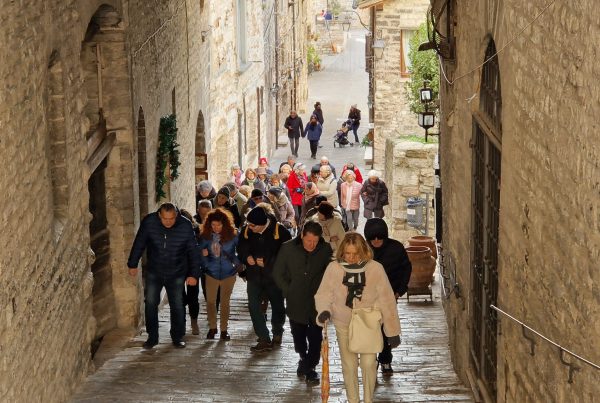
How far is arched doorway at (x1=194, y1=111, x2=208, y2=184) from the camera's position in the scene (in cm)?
1962

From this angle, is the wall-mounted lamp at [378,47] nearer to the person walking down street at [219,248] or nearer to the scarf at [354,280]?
the person walking down street at [219,248]

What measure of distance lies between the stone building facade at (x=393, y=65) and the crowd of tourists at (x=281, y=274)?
14202mm

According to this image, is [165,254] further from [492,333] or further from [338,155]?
[338,155]

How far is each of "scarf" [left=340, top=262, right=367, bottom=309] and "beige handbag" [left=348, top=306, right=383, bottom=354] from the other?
10 cm

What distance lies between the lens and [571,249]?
5.95 m

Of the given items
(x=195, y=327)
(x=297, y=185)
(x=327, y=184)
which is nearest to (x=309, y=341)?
(x=195, y=327)

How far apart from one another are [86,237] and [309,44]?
45.1 m

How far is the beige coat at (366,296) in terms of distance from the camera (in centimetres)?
896

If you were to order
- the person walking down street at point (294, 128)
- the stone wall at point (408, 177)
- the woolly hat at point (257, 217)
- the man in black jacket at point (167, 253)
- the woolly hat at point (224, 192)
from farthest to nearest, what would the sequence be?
the person walking down street at point (294, 128), the stone wall at point (408, 177), the woolly hat at point (224, 192), the man in black jacket at point (167, 253), the woolly hat at point (257, 217)

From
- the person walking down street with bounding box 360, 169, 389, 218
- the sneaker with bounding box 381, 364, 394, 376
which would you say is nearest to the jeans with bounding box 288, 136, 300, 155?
the person walking down street with bounding box 360, 169, 389, 218

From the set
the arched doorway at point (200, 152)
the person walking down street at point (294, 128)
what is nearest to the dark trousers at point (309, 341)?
the arched doorway at point (200, 152)

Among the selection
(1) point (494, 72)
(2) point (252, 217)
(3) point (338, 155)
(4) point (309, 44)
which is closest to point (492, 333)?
(1) point (494, 72)

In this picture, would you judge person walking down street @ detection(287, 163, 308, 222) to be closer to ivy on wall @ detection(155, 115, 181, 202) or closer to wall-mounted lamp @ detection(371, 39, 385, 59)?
ivy on wall @ detection(155, 115, 181, 202)

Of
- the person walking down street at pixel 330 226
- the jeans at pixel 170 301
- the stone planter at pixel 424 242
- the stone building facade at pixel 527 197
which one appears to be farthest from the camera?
the stone planter at pixel 424 242
